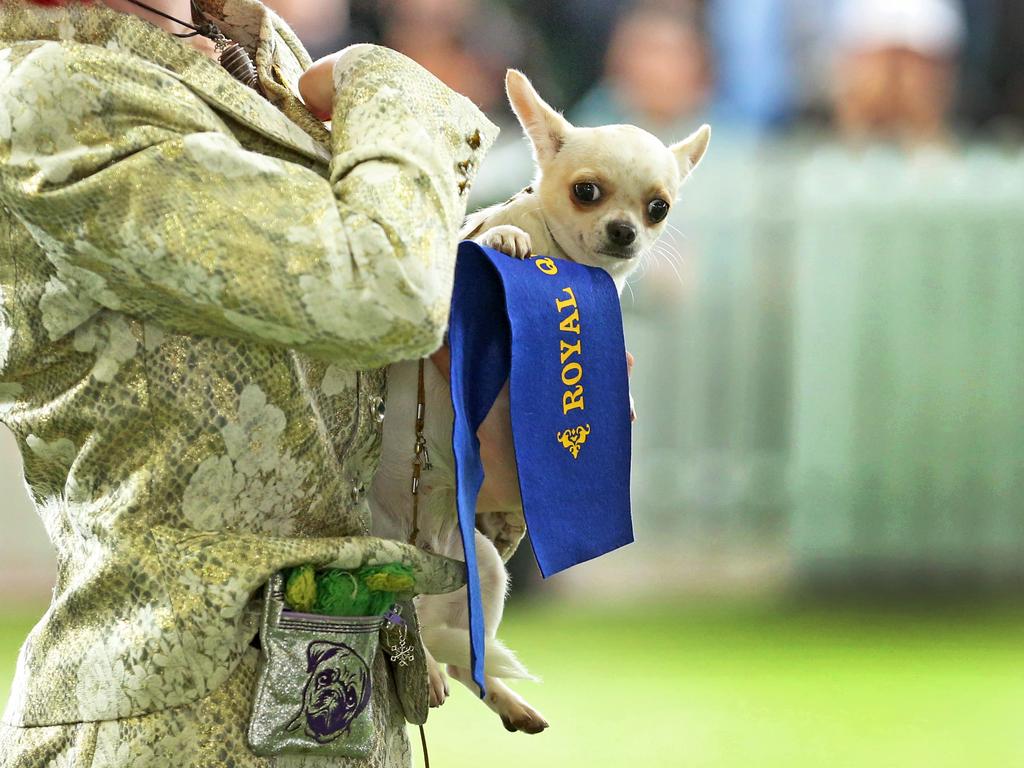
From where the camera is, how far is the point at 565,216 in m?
1.39

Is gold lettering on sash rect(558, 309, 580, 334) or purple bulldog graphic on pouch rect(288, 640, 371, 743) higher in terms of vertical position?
gold lettering on sash rect(558, 309, 580, 334)

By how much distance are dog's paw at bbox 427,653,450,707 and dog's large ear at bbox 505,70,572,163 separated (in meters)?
0.58

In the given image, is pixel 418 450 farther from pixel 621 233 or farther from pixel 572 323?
pixel 621 233

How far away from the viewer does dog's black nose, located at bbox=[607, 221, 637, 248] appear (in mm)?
1371

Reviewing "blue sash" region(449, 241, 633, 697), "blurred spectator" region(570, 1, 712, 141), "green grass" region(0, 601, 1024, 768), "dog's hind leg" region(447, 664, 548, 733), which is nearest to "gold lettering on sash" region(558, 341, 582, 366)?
"blue sash" region(449, 241, 633, 697)

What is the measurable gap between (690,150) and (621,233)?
22 cm

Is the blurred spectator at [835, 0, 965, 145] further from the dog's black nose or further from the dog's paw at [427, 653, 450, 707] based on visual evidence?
the dog's paw at [427, 653, 450, 707]

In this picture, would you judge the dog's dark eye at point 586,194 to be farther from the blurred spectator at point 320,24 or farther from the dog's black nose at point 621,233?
the blurred spectator at point 320,24

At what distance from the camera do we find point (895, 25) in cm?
400

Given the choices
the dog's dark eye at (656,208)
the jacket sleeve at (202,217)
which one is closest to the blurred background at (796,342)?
the dog's dark eye at (656,208)

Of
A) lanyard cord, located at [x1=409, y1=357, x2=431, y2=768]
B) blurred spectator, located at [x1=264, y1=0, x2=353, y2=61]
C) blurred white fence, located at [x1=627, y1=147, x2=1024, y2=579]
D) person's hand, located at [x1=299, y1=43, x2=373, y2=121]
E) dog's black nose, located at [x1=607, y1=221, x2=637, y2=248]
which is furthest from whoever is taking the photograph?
blurred white fence, located at [x1=627, y1=147, x2=1024, y2=579]

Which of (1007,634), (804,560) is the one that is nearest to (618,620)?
(804,560)

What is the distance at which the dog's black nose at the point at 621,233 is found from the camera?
A: 4.50 feet

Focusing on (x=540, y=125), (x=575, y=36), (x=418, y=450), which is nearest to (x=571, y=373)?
(x=418, y=450)
